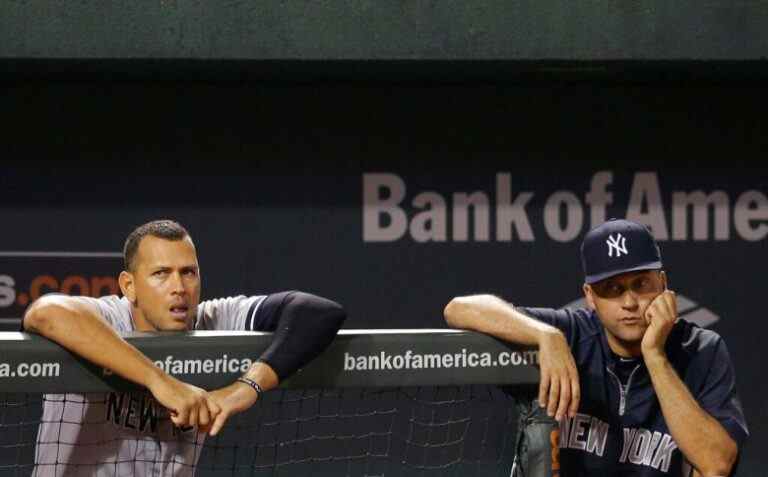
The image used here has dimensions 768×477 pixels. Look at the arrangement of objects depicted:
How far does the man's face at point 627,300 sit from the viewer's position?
2887 millimetres

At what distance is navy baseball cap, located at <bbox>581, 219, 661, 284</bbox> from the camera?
2.88 metres

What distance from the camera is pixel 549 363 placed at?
8.98ft

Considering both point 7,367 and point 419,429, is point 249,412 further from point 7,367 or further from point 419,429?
point 7,367

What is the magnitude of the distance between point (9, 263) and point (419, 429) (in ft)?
6.27

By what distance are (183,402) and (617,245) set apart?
1048 millimetres

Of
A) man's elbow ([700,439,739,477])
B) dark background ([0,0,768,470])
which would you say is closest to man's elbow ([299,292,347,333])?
man's elbow ([700,439,739,477])

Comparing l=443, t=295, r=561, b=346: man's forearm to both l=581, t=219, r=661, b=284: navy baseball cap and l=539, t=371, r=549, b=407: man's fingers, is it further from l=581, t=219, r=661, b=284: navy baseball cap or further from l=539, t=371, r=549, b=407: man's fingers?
l=581, t=219, r=661, b=284: navy baseball cap

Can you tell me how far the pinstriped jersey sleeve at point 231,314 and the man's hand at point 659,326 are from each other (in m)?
0.89

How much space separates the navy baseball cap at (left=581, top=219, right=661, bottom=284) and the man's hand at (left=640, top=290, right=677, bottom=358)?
0.35 feet

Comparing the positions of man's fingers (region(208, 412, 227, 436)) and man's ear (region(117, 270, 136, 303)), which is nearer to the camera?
man's fingers (region(208, 412, 227, 436))

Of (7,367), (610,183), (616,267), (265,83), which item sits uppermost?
(265,83)

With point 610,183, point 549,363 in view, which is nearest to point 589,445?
point 549,363

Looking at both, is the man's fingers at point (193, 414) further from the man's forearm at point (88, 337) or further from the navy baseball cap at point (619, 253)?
the navy baseball cap at point (619, 253)

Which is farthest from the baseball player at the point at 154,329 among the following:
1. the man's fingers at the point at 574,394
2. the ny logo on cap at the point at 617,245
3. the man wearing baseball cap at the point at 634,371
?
the ny logo on cap at the point at 617,245
